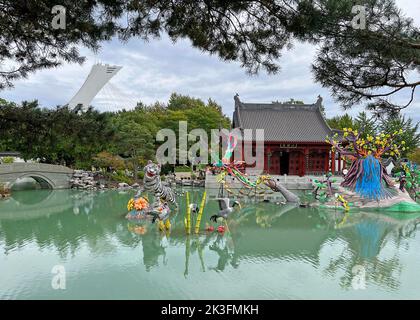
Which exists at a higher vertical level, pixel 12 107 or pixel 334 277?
pixel 12 107

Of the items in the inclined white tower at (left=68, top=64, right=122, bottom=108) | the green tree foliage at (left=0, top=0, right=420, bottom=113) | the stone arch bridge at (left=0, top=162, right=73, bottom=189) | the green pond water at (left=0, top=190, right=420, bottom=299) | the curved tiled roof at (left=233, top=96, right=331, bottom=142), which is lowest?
the green pond water at (left=0, top=190, right=420, bottom=299)

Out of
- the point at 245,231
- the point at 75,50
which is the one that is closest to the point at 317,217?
the point at 245,231

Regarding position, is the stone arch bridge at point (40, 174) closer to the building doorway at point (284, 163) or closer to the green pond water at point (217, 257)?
the green pond water at point (217, 257)

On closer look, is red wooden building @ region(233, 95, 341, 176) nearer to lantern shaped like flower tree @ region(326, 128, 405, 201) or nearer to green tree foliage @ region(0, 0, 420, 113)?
lantern shaped like flower tree @ region(326, 128, 405, 201)

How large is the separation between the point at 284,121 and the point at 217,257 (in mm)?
19481

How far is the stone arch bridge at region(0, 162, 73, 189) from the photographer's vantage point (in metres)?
18.3

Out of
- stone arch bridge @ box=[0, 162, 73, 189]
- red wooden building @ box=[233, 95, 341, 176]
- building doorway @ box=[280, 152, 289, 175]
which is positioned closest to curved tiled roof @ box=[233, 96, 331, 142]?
red wooden building @ box=[233, 95, 341, 176]

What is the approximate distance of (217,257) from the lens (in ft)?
Result: 24.9

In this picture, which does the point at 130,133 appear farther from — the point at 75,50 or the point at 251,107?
the point at 75,50

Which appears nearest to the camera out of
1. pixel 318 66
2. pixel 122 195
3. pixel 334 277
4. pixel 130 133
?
pixel 318 66

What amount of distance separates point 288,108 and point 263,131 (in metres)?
3.86

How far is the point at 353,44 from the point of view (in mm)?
3268

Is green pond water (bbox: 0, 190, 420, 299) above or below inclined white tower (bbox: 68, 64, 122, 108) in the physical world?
below

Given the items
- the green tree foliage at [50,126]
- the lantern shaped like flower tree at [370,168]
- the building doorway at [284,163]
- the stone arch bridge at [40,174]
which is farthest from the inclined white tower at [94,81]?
the green tree foliage at [50,126]
